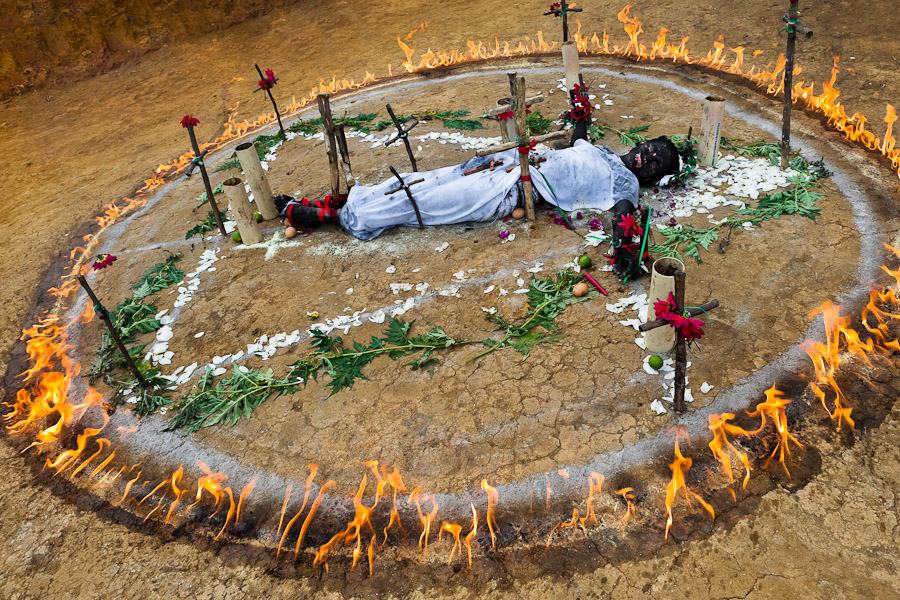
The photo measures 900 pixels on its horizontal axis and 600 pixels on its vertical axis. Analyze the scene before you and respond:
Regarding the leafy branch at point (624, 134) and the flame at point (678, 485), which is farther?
the leafy branch at point (624, 134)

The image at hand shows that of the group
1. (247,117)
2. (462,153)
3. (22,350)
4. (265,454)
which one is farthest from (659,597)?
(247,117)

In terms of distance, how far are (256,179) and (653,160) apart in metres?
5.89

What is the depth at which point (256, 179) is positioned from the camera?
8.39 meters

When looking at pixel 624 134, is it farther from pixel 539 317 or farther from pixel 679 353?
pixel 679 353

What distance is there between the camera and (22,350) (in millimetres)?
7266

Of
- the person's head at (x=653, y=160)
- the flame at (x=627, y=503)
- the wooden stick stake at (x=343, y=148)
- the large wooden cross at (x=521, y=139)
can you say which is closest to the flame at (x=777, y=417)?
the flame at (x=627, y=503)

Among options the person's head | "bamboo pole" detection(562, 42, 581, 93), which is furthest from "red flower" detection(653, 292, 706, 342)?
"bamboo pole" detection(562, 42, 581, 93)

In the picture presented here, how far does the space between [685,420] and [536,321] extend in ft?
6.02

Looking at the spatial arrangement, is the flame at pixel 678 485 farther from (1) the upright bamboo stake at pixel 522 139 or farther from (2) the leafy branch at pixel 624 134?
(2) the leafy branch at pixel 624 134

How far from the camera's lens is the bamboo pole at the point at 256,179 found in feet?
26.7

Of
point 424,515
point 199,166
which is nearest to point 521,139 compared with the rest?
point 424,515

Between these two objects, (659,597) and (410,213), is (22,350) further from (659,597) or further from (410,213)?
(659,597)

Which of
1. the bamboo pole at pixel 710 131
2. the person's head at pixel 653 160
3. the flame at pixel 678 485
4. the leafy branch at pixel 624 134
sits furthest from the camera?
the leafy branch at pixel 624 134

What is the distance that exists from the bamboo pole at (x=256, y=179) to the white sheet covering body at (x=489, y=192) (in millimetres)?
1613
